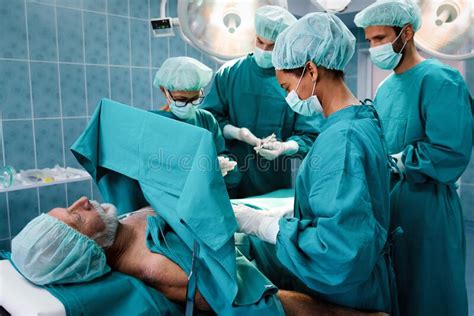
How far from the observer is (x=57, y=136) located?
11.0 feet

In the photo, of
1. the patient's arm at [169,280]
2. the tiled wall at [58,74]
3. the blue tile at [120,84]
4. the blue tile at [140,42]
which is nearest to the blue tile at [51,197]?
the tiled wall at [58,74]

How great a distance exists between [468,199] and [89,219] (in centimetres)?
402

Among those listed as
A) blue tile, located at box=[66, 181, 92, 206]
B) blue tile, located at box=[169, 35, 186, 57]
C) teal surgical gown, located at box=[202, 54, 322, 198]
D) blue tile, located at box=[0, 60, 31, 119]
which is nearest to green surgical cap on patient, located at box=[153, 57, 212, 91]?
teal surgical gown, located at box=[202, 54, 322, 198]

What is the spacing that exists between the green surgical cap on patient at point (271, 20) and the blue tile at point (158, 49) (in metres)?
2.11

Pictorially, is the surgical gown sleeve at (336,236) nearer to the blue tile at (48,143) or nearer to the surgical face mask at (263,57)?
the surgical face mask at (263,57)

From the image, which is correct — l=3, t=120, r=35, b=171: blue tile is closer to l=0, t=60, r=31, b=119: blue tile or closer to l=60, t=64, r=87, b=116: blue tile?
l=0, t=60, r=31, b=119: blue tile

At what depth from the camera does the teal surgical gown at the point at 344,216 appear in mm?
1102

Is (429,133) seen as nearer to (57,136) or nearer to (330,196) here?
(330,196)

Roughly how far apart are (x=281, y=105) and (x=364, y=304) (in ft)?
3.92

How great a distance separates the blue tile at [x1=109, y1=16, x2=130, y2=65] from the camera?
3623mm

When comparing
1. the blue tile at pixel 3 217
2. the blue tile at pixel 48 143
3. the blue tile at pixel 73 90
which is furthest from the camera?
the blue tile at pixel 73 90

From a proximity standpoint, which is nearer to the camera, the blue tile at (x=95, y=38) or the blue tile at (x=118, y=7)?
the blue tile at (x=95, y=38)

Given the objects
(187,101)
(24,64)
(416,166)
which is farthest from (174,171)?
(24,64)

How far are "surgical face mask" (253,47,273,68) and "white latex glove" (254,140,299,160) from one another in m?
0.37
